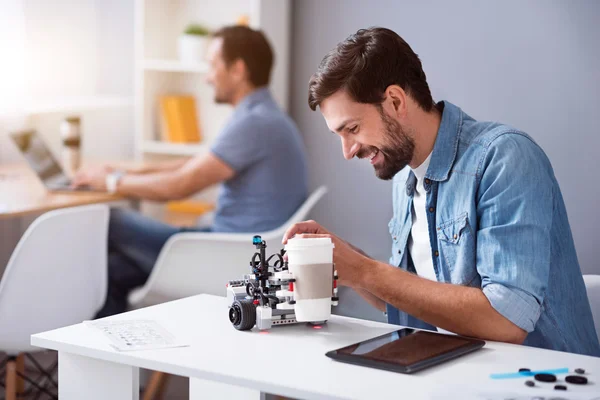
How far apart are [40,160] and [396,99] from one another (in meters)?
2.01

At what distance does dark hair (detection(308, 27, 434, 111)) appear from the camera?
1.80 m

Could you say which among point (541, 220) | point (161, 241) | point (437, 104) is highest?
point (437, 104)

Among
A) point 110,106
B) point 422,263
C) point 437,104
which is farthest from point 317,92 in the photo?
point 110,106

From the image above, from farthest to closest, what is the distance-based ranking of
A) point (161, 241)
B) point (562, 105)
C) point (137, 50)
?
point (137, 50)
point (562, 105)
point (161, 241)

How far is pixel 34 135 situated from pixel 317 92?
1891 mm

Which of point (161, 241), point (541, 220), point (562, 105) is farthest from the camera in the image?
point (562, 105)

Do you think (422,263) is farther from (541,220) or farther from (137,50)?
(137,50)

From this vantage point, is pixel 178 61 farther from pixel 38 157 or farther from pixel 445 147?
pixel 445 147

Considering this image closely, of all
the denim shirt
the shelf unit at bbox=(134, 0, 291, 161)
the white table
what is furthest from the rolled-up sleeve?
the shelf unit at bbox=(134, 0, 291, 161)

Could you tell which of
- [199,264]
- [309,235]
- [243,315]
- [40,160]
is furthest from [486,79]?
[243,315]

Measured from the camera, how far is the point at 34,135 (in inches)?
133

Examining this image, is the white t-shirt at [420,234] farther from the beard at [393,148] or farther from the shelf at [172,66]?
the shelf at [172,66]

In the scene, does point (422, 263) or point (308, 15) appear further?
point (308, 15)

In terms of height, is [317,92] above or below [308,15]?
below
